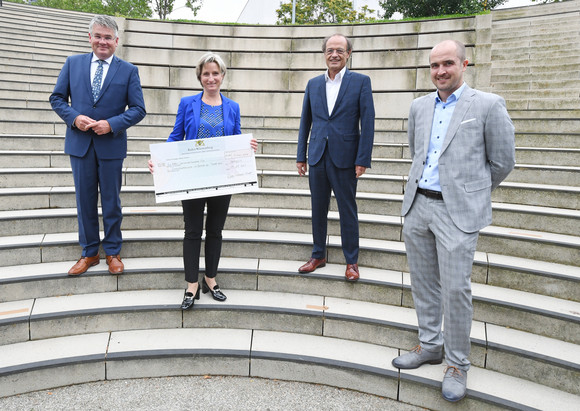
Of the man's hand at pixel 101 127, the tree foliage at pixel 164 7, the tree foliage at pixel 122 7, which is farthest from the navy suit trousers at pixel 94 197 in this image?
the tree foliage at pixel 122 7

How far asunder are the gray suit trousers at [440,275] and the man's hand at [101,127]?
2.61 metres

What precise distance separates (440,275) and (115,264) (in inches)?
113

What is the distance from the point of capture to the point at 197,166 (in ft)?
11.1

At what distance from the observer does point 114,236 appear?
12.8 ft

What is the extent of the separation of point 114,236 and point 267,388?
1.97m

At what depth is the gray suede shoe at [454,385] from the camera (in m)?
2.78

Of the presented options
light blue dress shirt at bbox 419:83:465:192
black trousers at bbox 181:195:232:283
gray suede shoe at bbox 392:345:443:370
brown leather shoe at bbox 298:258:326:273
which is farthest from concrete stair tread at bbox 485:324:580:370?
black trousers at bbox 181:195:232:283

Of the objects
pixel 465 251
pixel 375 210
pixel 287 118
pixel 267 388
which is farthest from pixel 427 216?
pixel 287 118

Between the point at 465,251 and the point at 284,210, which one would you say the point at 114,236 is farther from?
the point at 465,251

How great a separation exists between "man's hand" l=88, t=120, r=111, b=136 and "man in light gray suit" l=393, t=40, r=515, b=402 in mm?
2552

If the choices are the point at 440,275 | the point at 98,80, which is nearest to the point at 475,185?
the point at 440,275

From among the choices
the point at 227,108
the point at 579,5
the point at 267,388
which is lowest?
the point at 267,388

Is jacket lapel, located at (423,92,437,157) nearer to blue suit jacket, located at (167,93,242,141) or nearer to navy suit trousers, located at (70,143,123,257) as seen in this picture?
blue suit jacket, located at (167,93,242,141)

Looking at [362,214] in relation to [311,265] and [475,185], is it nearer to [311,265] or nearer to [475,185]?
[311,265]
